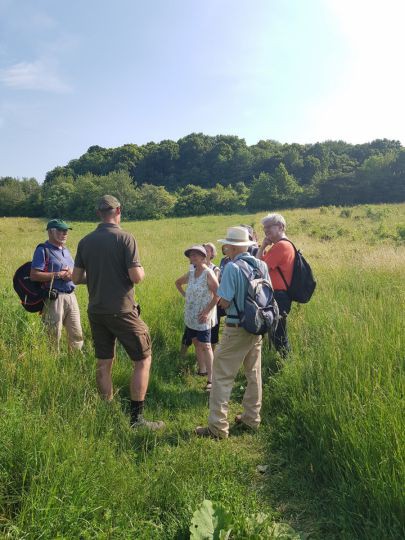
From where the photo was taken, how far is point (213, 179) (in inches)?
3388

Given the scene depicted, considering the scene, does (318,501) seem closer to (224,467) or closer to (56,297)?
(224,467)

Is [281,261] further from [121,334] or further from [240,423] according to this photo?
[121,334]

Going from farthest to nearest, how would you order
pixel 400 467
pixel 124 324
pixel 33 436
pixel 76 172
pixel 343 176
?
pixel 76 172
pixel 343 176
pixel 124 324
pixel 33 436
pixel 400 467

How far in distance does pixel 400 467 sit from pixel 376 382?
2.54ft

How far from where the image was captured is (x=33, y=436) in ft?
8.27

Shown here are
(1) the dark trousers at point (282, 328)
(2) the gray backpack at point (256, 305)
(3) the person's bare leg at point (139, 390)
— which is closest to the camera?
(2) the gray backpack at point (256, 305)

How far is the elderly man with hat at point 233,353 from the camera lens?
3.46 m

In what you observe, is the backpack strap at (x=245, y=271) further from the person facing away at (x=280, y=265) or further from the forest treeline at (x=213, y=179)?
the forest treeline at (x=213, y=179)

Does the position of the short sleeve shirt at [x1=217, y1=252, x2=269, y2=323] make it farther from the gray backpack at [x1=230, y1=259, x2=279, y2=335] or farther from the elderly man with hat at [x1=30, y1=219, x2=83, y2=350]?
the elderly man with hat at [x1=30, y1=219, x2=83, y2=350]

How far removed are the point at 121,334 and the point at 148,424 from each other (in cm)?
93

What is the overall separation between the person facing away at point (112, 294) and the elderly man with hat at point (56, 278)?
2.57 ft

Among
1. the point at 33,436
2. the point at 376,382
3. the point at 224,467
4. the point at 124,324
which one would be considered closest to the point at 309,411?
the point at 376,382

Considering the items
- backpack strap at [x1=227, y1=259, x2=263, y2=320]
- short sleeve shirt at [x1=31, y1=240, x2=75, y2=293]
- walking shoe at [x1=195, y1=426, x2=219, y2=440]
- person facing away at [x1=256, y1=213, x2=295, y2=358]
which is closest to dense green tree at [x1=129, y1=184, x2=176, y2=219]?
short sleeve shirt at [x1=31, y1=240, x2=75, y2=293]

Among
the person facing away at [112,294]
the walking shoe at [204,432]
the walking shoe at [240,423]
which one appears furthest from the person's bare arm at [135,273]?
the walking shoe at [240,423]
